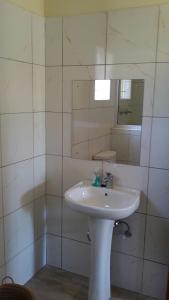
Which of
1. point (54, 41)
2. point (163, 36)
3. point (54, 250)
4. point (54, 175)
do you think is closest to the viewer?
point (163, 36)

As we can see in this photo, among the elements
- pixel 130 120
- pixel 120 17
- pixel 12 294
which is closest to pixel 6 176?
pixel 12 294

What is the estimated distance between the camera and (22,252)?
86.7 inches

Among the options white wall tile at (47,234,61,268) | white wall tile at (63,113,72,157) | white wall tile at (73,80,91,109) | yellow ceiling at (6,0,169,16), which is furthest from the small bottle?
yellow ceiling at (6,0,169,16)

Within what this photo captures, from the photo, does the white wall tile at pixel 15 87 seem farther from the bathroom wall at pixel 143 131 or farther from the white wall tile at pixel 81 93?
the white wall tile at pixel 81 93

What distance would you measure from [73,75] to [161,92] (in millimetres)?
659

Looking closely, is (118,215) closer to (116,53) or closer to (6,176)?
(6,176)

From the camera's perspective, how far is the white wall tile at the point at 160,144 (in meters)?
1.90

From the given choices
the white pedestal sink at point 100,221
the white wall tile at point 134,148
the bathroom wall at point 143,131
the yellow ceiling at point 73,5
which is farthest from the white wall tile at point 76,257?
the yellow ceiling at point 73,5

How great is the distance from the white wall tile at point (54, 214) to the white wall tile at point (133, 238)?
50cm

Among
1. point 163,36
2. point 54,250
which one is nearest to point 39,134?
point 54,250

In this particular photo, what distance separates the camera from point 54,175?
234cm

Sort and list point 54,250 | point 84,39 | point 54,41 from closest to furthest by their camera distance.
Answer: point 84,39, point 54,41, point 54,250

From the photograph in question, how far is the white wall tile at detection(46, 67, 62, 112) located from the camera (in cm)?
218

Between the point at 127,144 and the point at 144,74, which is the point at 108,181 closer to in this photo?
the point at 127,144
